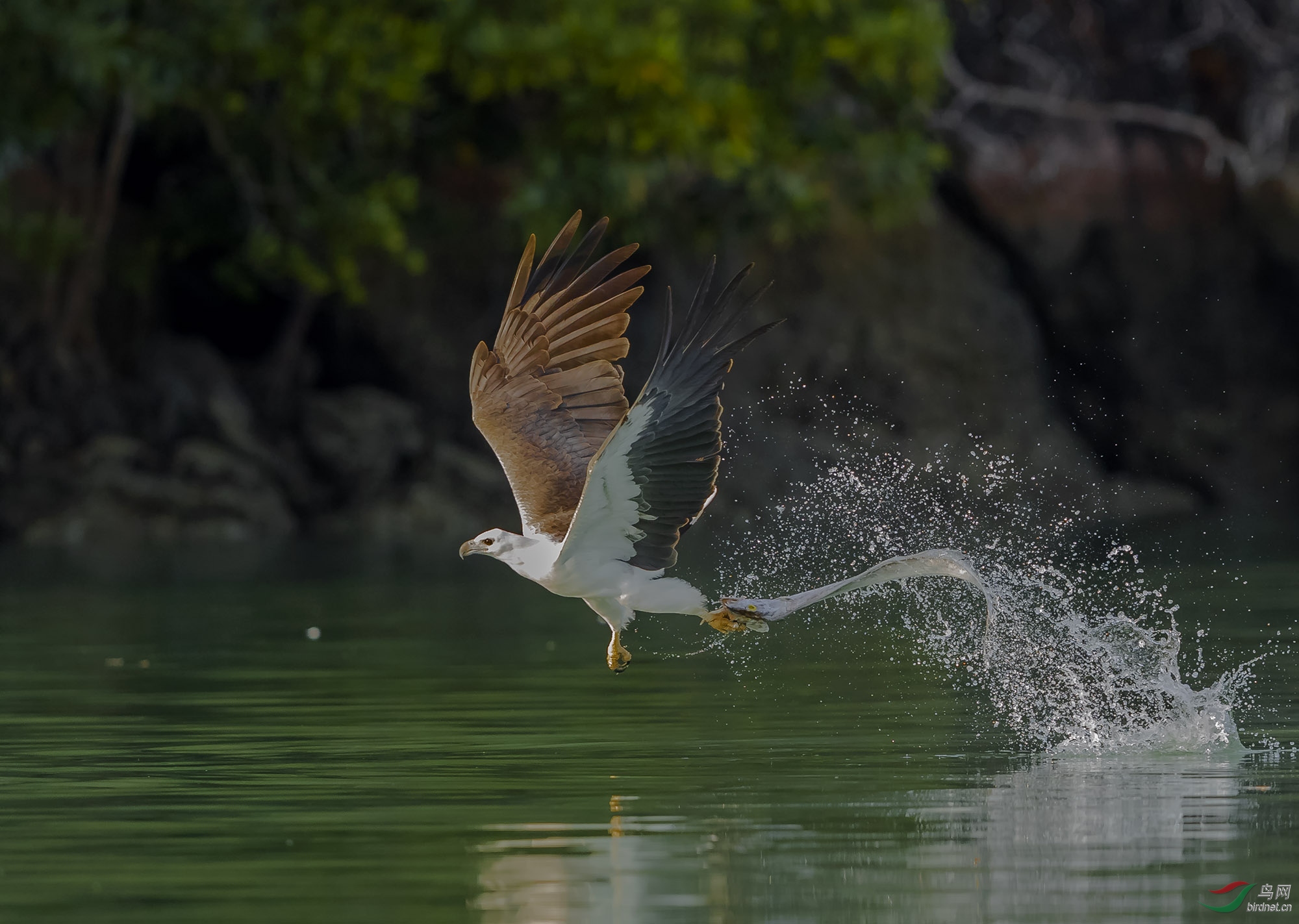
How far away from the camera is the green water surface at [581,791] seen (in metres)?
6.41

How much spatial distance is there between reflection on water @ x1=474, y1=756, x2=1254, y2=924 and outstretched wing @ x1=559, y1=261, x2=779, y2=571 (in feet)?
4.60

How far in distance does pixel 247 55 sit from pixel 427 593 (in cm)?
767

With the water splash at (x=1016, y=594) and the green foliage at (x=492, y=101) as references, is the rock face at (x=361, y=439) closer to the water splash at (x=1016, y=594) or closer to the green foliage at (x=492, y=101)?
the green foliage at (x=492, y=101)

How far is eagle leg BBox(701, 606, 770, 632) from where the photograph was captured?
916 cm

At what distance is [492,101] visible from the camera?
89.8 ft

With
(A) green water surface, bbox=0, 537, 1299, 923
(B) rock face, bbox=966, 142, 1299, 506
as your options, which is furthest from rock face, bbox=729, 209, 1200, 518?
(A) green water surface, bbox=0, 537, 1299, 923

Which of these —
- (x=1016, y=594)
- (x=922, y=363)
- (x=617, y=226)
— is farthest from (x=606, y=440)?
(x=922, y=363)

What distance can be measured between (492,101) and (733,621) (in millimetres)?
18876

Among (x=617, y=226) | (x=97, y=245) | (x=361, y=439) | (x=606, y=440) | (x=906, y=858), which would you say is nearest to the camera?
(x=906, y=858)

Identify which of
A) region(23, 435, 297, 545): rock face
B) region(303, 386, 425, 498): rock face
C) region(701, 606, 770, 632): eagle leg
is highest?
region(303, 386, 425, 498): rock face

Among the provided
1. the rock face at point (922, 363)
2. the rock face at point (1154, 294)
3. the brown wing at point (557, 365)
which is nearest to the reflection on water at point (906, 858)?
the brown wing at point (557, 365)

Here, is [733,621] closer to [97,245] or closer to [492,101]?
[97,245]

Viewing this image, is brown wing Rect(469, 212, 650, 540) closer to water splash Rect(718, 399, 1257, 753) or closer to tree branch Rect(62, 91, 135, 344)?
water splash Rect(718, 399, 1257, 753)

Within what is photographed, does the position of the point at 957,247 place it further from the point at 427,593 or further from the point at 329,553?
the point at 427,593
